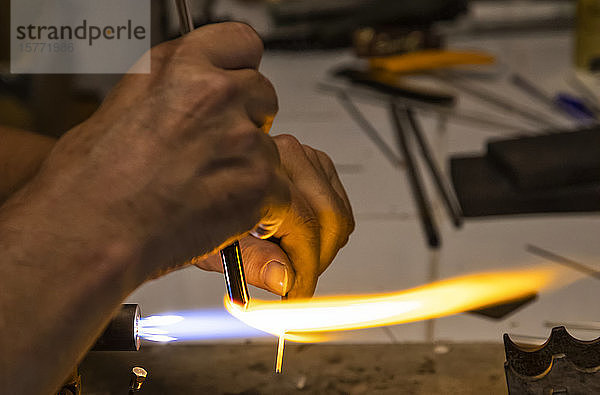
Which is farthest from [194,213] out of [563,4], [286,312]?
[563,4]

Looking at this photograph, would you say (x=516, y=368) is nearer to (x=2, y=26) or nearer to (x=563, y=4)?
(x=2, y=26)

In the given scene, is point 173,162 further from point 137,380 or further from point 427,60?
point 427,60

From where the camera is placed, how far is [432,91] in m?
1.33

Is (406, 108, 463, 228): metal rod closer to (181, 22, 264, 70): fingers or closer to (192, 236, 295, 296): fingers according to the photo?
(192, 236, 295, 296): fingers

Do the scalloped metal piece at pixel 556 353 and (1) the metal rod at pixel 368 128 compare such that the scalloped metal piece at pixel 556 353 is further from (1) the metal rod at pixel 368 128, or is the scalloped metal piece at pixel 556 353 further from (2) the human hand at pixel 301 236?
(1) the metal rod at pixel 368 128

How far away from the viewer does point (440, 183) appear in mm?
1013

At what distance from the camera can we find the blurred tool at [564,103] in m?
1.24

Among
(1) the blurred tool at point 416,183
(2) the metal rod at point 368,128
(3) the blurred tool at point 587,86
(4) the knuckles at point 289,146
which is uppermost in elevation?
(4) the knuckles at point 289,146

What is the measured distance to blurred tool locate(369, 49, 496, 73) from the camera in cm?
142

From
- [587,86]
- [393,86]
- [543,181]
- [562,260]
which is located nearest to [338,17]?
[393,86]

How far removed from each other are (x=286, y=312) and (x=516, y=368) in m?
0.19

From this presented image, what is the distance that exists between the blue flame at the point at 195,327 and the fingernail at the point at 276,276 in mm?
85

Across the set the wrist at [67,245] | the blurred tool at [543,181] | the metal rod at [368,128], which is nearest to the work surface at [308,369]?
the wrist at [67,245]

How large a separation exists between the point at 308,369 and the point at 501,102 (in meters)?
0.89
